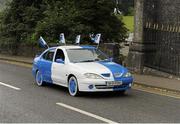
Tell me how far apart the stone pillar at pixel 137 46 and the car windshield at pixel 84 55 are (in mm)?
5289

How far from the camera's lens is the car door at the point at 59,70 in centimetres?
1350

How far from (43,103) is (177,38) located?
27.8 ft

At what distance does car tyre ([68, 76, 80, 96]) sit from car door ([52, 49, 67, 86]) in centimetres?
34

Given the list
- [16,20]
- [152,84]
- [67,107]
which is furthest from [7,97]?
[16,20]

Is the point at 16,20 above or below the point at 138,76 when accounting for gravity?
above

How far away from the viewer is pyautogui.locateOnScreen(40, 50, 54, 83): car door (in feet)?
47.7

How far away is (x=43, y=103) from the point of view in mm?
11664

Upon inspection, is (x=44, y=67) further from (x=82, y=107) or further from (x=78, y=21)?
(x=78, y=21)

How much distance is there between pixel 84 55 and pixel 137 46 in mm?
6126

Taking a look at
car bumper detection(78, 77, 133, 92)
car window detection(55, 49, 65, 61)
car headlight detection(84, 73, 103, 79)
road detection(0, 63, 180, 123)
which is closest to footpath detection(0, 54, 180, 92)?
road detection(0, 63, 180, 123)

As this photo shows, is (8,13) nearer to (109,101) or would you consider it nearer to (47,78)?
(47,78)

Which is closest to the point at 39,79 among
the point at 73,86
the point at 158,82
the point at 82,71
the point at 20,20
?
the point at 73,86

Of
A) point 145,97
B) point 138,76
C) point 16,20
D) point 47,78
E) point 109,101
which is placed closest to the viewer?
point 109,101

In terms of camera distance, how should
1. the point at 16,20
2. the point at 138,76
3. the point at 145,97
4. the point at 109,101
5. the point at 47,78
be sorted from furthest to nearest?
the point at 16,20
the point at 138,76
the point at 47,78
the point at 145,97
the point at 109,101
